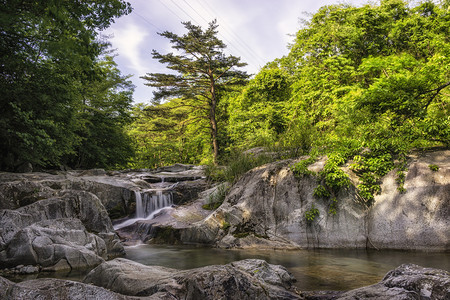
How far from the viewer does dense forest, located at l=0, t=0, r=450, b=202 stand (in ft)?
23.8

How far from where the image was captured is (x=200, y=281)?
276 cm

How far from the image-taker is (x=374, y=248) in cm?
682

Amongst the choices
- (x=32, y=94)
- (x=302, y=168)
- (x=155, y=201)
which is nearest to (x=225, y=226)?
(x=302, y=168)

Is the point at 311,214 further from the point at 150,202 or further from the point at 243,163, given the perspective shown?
the point at 150,202

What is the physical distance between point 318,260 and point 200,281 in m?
4.16

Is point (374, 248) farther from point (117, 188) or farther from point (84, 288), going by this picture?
point (117, 188)

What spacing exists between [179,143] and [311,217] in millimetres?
21768

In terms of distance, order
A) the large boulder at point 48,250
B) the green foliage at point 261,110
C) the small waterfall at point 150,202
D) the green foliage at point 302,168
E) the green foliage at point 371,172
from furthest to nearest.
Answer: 1. the green foliage at point 261,110
2. the small waterfall at point 150,202
3. the green foliage at point 302,168
4. the green foliage at point 371,172
5. the large boulder at point 48,250

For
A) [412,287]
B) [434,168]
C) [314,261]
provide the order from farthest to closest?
[434,168]
[314,261]
[412,287]

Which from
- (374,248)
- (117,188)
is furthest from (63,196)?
(374,248)

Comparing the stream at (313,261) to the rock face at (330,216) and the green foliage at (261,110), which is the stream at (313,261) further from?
the green foliage at (261,110)

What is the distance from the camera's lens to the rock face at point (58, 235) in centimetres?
549

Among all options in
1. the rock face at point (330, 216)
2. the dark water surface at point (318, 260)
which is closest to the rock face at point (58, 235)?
the dark water surface at point (318, 260)

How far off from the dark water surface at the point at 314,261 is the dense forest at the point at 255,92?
1.82 metres
